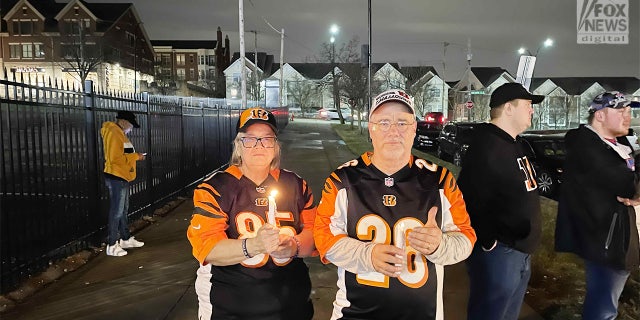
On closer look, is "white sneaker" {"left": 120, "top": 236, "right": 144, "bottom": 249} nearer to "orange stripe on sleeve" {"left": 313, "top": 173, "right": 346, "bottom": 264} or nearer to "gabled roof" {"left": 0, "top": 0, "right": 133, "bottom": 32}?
"orange stripe on sleeve" {"left": 313, "top": 173, "right": 346, "bottom": 264}

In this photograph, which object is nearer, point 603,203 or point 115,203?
point 603,203

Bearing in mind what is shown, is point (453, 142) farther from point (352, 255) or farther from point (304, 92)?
point (304, 92)

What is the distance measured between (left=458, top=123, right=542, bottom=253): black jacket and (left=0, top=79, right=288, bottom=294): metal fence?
4.21 metres

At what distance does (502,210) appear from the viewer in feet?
9.71

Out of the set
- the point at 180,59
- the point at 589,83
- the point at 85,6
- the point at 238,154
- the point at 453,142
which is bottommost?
the point at 453,142

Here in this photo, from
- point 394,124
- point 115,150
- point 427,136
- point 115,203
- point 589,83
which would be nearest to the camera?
point 394,124

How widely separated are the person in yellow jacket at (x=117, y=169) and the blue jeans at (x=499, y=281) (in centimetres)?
448

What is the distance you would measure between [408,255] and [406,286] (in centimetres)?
14

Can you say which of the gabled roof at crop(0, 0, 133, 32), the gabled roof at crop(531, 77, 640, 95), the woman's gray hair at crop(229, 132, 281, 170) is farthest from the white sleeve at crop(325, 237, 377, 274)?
the gabled roof at crop(531, 77, 640, 95)

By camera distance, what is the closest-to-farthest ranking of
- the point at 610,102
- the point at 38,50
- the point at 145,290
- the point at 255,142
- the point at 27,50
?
the point at 255,142 < the point at 610,102 < the point at 145,290 < the point at 38,50 < the point at 27,50

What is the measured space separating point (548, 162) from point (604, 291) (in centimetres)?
847

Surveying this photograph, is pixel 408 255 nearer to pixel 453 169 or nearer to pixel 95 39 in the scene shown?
pixel 453 169

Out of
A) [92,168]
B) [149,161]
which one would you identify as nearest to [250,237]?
[92,168]

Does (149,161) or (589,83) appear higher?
(589,83)
